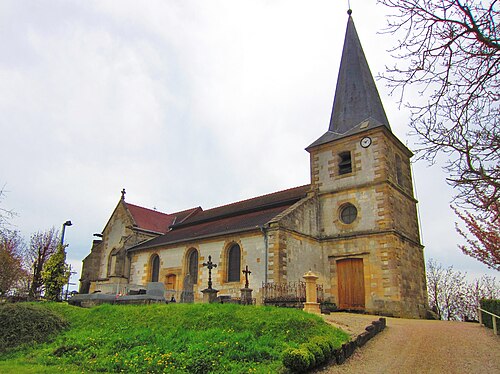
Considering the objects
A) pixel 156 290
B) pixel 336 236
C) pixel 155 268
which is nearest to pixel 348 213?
pixel 336 236

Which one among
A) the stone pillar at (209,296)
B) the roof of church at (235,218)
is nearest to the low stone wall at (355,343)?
the stone pillar at (209,296)

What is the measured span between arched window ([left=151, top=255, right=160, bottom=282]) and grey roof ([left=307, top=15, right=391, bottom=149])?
13.0 meters

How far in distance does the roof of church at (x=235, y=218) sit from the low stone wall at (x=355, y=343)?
30.8ft

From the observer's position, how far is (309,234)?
22703 mm

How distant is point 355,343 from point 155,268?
1908cm

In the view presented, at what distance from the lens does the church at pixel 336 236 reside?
67.7 feet

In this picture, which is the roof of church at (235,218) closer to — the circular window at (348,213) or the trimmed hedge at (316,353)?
the circular window at (348,213)

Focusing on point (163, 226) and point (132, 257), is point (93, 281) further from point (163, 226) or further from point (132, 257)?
point (163, 226)

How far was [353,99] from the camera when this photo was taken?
87.4ft

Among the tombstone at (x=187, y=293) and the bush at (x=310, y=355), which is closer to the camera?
the bush at (x=310, y=355)

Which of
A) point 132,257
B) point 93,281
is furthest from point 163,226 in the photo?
point 93,281

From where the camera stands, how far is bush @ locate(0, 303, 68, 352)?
11.7m

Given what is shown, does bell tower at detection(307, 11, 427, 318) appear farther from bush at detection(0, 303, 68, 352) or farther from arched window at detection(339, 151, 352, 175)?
bush at detection(0, 303, 68, 352)

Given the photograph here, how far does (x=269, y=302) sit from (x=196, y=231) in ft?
33.2
